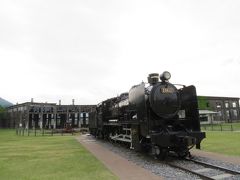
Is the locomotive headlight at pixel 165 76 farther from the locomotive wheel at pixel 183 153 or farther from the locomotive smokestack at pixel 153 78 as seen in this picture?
the locomotive wheel at pixel 183 153

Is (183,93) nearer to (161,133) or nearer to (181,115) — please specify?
(181,115)

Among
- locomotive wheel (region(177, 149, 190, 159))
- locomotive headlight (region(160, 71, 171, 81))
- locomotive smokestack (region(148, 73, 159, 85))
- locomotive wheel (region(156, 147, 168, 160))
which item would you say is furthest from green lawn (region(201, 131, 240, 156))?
locomotive smokestack (region(148, 73, 159, 85))

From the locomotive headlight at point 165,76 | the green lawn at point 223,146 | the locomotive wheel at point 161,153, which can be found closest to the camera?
the locomotive wheel at point 161,153

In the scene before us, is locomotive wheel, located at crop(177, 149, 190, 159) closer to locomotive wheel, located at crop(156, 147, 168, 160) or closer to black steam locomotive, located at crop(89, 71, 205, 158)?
black steam locomotive, located at crop(89, 71, 205, 158)

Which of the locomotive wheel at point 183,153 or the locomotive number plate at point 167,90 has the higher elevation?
the locomotive number plate at point 167,90

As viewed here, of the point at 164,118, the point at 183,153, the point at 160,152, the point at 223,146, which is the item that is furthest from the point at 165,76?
the point at 223,146

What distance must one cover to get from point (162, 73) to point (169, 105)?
1.45 meters

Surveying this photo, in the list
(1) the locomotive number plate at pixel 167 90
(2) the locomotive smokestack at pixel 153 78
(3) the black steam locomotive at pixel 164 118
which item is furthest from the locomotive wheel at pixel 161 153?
(2) the locomotive smokestack at pixel 153 78

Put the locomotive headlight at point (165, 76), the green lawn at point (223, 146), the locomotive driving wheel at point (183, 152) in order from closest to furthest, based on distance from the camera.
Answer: the locomotive driving wheel at point (183, 152) → the locomotive headlight at point (165, 76) → the green lawn at point (223, 146)

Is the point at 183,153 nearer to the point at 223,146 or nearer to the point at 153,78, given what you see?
the point at 153,78

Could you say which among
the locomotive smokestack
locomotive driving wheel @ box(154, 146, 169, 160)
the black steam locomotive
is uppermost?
the locomotive smokestack

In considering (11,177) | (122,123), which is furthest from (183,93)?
(11,177)

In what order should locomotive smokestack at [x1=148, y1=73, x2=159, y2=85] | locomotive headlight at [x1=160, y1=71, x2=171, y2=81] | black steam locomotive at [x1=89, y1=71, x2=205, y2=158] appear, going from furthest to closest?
locomotive smokestack at [x1=148, y1=73, x2=159, y2=85], locomotive headlight at [x1=160, y1=71, x2=171, y2=81], black steam locomotive at [x1=89, y1=71, x2=205, y2=158]

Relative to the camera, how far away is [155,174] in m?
7.99
